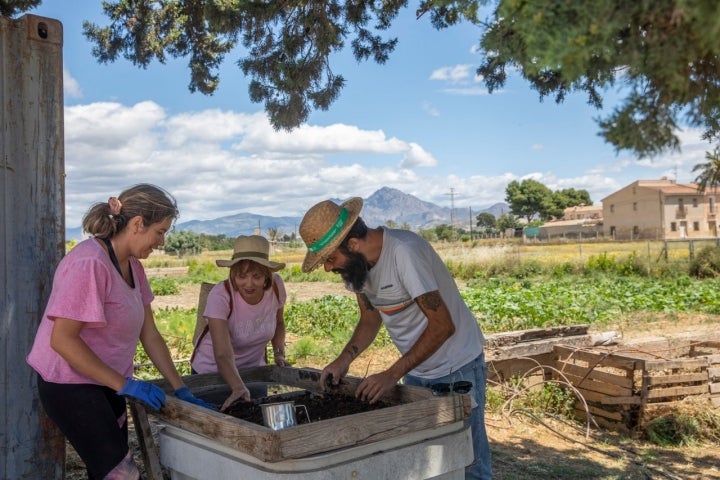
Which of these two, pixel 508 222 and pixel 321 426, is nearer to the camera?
pixel 321 426

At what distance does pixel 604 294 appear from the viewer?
572 inches

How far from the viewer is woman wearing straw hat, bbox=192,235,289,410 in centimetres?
352

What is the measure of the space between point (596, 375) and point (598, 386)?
0.34ft

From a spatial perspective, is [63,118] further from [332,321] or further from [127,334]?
[332,321]

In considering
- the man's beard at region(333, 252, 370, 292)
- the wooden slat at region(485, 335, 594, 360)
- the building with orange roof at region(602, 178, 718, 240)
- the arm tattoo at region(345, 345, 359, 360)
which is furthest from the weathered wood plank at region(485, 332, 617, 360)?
the building with orange roof at region(602, 178, 718, 240)

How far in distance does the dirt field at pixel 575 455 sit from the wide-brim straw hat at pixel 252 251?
69.1 inches

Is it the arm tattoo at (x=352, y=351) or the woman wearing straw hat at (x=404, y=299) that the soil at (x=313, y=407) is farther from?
the arm tattoo at (x=352, y=351)

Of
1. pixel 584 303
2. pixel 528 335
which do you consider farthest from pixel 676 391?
pixel 584 303

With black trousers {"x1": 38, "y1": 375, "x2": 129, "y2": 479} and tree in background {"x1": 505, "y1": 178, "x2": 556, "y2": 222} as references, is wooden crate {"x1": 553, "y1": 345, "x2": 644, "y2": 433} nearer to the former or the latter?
black trousers {"x1": 38, "y1": 375, "x2": 129, "y2": 479}

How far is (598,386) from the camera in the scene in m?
6.55

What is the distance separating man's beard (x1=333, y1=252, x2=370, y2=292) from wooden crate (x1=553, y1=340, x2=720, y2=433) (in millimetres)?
3965

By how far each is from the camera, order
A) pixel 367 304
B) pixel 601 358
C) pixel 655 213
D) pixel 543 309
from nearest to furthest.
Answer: pixel 367 304 → pixel 601 358 → pixel 543 309 → pixel 655 213

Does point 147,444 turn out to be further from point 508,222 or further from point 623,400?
point 508,222

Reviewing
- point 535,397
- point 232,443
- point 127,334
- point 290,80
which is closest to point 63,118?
point 127,334
